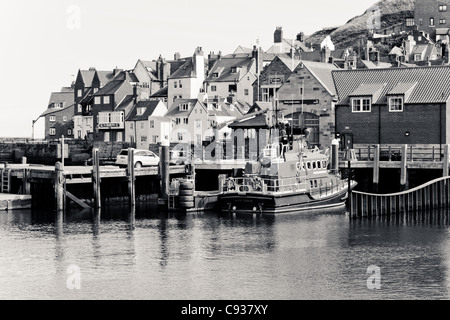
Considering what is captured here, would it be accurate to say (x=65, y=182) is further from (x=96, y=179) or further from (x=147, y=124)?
(x=147, y=124)

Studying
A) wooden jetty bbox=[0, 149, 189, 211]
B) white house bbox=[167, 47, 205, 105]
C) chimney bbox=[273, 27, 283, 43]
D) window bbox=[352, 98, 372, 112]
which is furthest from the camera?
chimney bbox=[273, 27, 283, 43]

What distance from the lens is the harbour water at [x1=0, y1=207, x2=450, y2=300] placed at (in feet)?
97.0

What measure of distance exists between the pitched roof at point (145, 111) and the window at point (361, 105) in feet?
105

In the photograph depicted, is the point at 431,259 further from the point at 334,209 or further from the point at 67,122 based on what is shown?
the point at 67,122

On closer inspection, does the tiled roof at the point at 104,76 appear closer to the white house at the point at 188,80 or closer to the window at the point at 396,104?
the white house at the point at 188,80

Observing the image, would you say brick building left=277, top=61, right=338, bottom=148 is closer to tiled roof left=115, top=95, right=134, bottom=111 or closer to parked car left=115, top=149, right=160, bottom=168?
parked car left=115, top=149, right=160, bottom=168

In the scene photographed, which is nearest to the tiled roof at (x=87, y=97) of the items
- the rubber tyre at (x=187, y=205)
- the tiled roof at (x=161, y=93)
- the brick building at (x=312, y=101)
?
the tiled roof at (x=161, y=93)

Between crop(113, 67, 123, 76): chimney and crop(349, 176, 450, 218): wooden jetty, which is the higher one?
crop(113, 67, 123, 76): chimney

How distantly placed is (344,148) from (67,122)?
54815 millimetres

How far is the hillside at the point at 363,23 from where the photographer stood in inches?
6314

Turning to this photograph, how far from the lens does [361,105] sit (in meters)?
62.9

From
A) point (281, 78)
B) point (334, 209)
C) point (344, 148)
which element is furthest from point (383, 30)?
point (334, 209)

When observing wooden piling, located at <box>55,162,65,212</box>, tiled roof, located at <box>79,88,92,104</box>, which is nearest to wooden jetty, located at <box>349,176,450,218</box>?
wooden piling, located at <box>55,162,65,212</box>

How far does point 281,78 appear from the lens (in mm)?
80938
